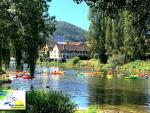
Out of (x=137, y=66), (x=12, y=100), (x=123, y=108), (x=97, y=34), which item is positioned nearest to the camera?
(x=12, y=100)

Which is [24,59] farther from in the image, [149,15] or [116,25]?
[116,25]

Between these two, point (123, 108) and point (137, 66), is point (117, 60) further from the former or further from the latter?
point (123, 108)

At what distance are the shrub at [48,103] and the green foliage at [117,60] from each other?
293 ft

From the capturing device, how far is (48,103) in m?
18.2

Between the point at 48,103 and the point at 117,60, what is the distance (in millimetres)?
91633

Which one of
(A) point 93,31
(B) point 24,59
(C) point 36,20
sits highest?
(A) point 93,31

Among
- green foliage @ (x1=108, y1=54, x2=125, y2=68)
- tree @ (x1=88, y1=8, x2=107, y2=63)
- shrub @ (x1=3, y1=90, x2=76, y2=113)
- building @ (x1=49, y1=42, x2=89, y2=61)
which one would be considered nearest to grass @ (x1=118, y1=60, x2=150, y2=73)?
green foliage @ (x1=108, y1=54, x2=125, y2=68)

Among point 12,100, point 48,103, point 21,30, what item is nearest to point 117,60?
point 21,30

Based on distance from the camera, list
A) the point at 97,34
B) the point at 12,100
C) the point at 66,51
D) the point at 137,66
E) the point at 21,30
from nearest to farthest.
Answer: the point at 12,100 < the point at 21,30 < the point at 137,66 < the point at 97,34 < the point at 66,51

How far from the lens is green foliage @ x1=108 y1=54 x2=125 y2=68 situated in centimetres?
10781

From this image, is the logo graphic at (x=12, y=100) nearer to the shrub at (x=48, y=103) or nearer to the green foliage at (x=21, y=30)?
the shrub at (x=48, y=103)

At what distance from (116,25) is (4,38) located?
82870 mm

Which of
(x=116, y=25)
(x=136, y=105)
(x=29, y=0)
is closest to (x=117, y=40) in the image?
(x=116, y=25)

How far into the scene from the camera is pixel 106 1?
1527 centimetres
